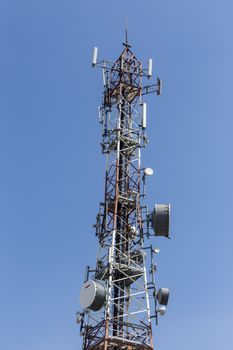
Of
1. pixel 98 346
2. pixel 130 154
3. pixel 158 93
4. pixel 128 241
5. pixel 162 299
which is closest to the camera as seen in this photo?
pixel 98 346

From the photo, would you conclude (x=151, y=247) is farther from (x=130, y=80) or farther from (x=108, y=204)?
(x=130, y=80)

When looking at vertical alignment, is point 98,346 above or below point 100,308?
below

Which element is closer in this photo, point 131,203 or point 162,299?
point 162,299

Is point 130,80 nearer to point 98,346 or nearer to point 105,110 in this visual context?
point 105,110

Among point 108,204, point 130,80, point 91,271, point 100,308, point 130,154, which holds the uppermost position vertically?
point 130,80

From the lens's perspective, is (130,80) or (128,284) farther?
(130,80)

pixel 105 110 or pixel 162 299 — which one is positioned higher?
pixel 105 110

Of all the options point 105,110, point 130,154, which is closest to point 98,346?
point 130,154

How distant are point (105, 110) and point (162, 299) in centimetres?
1519

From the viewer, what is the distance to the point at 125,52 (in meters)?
44.1

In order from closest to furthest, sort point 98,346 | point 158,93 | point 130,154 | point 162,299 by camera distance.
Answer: point 98,346 < point 162,299 < point 130,154 < point 158,93

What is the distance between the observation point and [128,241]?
36125mm

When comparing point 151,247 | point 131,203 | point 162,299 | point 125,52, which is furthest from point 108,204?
point 125,52

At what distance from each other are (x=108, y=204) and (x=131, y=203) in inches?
64.4
